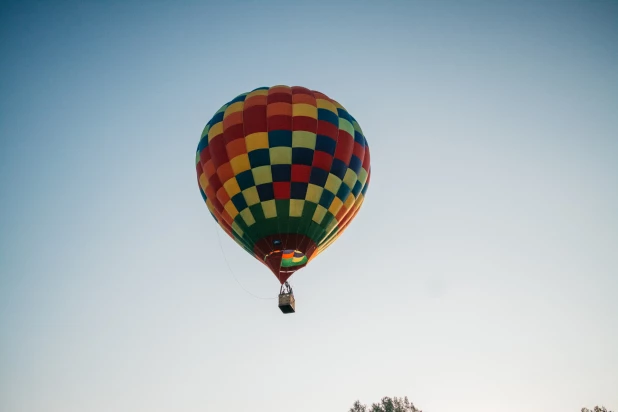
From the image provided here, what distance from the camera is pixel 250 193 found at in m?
11.5

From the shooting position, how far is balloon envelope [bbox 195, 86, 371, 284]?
11.4m

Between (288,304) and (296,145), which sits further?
(296,145)

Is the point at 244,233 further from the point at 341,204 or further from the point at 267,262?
the point at 341,204

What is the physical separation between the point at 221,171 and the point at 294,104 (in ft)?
9.89

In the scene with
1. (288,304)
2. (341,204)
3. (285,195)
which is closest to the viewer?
(288,304)

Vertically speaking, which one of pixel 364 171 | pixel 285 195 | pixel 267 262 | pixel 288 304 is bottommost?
pixel 288 304

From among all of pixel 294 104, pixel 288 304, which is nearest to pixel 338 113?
pixel 294 104

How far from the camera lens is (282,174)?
11.5m

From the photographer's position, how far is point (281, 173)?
1145cm

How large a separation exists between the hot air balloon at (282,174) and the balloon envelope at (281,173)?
0.03 m

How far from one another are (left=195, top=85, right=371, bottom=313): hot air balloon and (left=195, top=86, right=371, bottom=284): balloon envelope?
0.03 meters

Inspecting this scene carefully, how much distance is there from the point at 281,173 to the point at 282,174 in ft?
0.13

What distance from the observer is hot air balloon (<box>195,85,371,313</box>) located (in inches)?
447

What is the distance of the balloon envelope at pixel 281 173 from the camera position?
1136 cm
